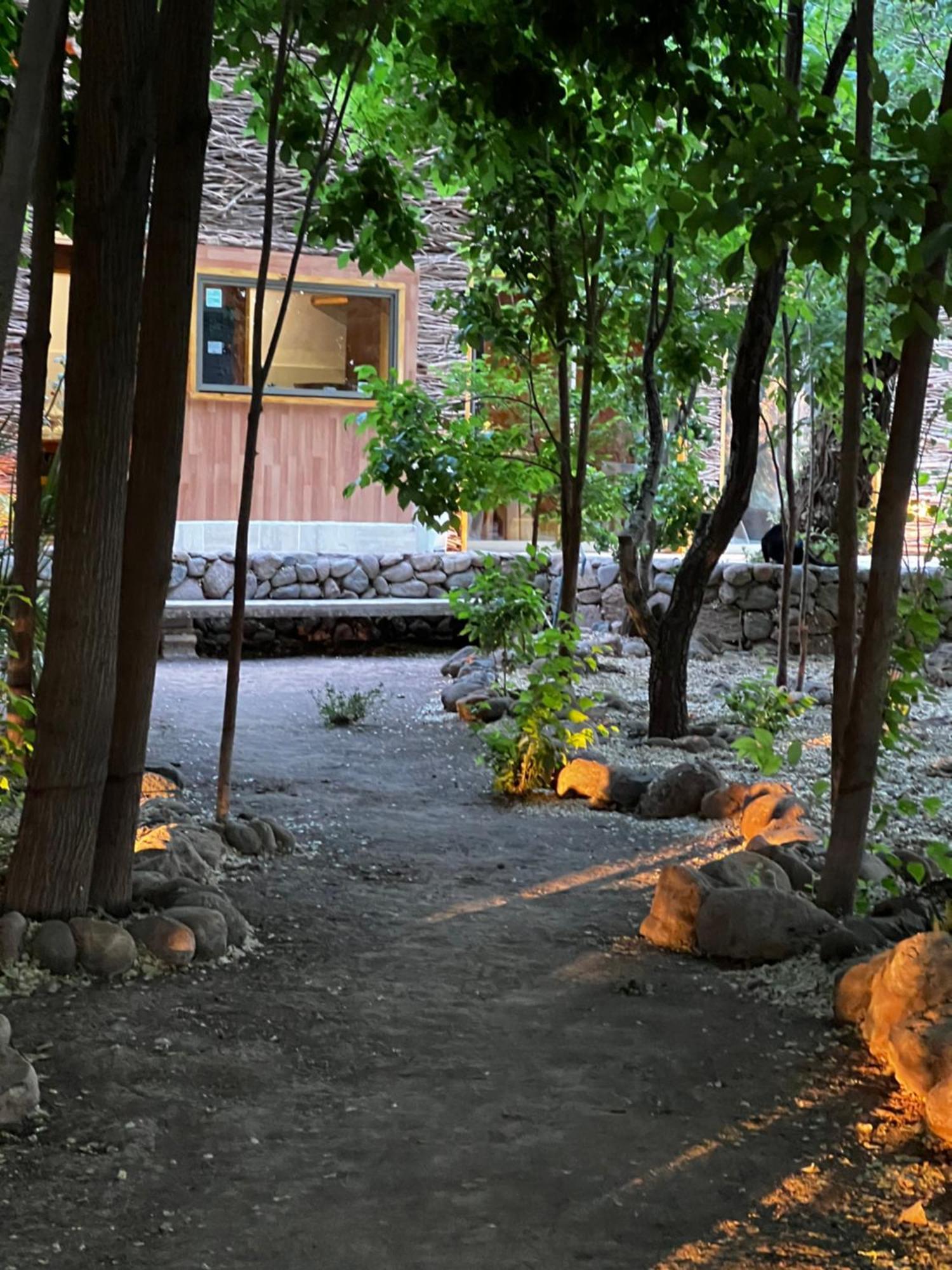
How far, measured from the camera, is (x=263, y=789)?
640 cm

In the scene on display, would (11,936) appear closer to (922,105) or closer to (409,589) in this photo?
(922,105)

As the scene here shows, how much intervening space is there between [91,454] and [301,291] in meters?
11.2

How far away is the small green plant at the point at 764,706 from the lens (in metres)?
7.80

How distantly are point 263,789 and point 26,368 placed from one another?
8.58 ft

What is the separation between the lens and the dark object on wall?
12.9 m

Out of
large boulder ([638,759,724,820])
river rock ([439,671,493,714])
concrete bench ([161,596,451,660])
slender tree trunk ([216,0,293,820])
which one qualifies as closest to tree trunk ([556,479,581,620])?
large boulder ([638,759,724,820])

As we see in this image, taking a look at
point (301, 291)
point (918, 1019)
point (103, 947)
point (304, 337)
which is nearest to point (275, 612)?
point (304, 337)

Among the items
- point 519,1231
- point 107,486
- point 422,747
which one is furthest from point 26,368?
point 422,747

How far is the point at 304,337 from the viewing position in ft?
48.0

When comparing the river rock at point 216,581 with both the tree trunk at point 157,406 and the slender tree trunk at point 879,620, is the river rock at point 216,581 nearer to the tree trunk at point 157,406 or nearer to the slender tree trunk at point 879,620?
the tree trunk at point 157,406

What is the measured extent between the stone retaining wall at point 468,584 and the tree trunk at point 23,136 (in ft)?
31.9

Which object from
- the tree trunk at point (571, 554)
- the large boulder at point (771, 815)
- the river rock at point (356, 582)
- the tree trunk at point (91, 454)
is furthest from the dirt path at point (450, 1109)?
the river rock at point (356, 582)

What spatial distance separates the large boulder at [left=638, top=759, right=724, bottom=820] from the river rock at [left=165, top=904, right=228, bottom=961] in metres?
2.62

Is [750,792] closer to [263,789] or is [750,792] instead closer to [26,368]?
[263,789]
